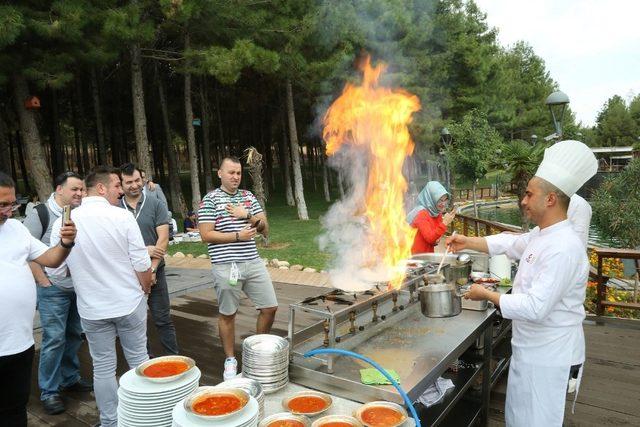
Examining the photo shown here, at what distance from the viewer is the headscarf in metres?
5.18

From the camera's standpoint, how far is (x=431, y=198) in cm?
520

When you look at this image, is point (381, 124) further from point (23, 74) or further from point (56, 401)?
point (23, 74)

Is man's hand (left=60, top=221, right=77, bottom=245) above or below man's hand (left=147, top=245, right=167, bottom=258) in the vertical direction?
above

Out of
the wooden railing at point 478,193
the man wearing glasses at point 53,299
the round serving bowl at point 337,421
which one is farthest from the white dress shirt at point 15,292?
the wooden railing at point 478,193

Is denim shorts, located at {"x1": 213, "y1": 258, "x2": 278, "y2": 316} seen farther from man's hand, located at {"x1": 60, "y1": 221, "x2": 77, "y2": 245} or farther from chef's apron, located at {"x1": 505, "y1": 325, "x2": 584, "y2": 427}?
chef's apron, located at {"x1": 505, "y1": 325, "x2": 584, "y2": 427}

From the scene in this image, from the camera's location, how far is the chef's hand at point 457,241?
3.89m

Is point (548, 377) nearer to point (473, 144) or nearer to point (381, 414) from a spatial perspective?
point (381, 414)

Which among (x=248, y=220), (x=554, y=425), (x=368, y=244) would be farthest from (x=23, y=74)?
(x=554, y=425)

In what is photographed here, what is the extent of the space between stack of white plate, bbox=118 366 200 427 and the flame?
7.79 feet

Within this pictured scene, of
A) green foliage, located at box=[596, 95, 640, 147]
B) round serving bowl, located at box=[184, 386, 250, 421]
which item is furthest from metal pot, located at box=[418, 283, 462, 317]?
green foliage, located at box=[596, 95, 640, 147]

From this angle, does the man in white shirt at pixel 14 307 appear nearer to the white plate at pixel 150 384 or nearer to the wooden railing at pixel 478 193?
the white plate at pixel 150 384

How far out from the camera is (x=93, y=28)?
41.4 feet

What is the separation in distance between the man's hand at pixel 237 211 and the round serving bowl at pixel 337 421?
257cm

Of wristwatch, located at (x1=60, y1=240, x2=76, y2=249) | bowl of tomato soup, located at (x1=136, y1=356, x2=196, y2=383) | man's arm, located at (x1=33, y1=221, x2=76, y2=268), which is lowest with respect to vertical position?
bowl of tomato soup, located at (x1=136, y1=356, x2=196, y2=383)
